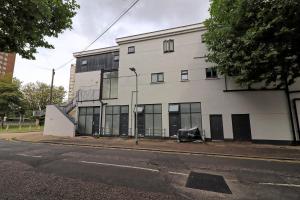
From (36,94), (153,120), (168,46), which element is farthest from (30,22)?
(36,94)

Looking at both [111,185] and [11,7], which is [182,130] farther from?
[11,7]

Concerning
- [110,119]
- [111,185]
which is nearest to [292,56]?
[111,185]

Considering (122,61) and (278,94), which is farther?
(122,61)

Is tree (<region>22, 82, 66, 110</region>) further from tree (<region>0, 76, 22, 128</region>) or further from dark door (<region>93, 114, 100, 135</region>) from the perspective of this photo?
dark door (<region>93, 114, 100, 135</region>)

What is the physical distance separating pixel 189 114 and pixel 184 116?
1.78 feet

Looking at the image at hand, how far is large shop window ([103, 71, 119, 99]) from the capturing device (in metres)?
22.1

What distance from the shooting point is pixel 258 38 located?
1195 cm

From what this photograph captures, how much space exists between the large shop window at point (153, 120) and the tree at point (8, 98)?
3620 centimetres

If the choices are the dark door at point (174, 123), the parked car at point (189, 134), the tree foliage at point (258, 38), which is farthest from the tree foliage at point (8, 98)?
the tree foliage at point (258, 38)

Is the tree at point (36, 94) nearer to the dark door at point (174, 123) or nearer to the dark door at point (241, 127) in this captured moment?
the dark door at point (174, 123)

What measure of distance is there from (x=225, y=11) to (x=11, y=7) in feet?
43.5

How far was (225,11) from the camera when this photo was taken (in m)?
13.6

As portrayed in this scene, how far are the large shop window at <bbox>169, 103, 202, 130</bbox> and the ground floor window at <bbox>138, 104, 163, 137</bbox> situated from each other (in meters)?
1.62

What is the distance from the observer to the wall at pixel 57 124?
2148cm
